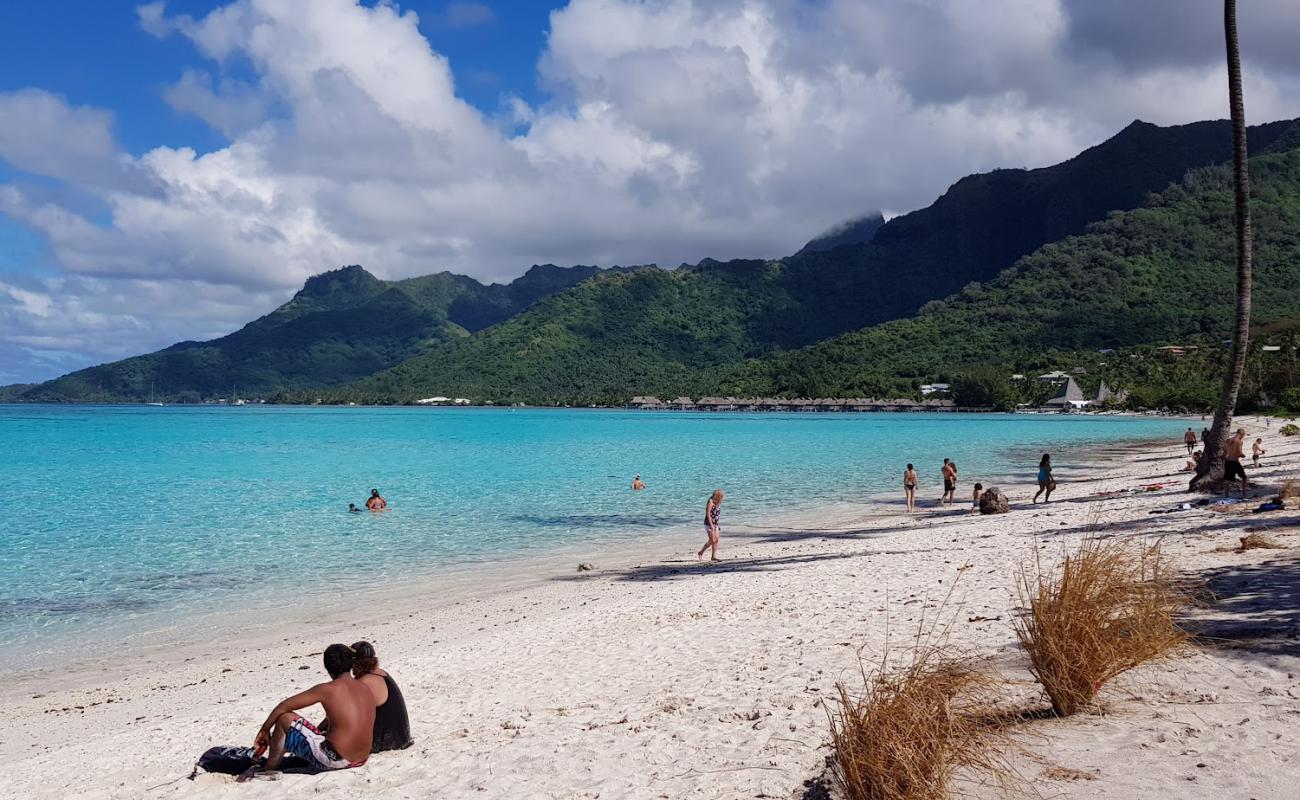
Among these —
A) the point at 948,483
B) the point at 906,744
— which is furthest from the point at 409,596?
the point at 948,483

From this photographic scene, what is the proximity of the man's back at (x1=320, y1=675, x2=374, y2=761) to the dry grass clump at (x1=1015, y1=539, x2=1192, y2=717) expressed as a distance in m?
4.81

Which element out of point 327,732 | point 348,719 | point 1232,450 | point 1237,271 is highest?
point 1237,271

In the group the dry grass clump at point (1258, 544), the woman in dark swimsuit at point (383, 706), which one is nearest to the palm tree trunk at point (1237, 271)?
the dry grass clump at point (1258, 544)

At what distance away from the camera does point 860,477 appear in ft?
124

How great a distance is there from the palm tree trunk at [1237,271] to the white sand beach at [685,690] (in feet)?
12.2

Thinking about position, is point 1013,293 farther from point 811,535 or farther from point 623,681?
point 623,681

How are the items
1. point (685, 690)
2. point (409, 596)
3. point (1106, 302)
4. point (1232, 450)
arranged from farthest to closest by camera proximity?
point (1106, 302) < point (1232, 450) < point (409, 596) < point (685, 690)

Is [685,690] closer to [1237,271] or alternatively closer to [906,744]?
[906,744]

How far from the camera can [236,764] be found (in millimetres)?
6660

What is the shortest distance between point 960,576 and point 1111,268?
172 metres

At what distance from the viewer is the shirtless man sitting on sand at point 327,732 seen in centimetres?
657

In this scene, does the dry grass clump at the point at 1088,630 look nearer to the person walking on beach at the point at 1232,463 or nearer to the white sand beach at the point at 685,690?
the white sand beach at the point at 685,690

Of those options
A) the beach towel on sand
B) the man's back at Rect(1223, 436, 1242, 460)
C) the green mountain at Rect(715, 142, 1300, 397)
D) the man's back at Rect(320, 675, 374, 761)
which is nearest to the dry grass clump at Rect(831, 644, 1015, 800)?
the man's back at Rect(320, 675, 374, 761)

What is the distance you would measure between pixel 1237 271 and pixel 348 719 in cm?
1877
